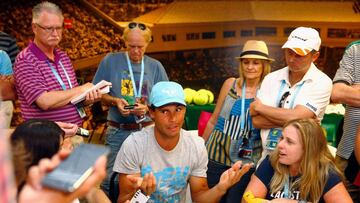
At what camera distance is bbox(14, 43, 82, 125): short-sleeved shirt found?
8.04 feet

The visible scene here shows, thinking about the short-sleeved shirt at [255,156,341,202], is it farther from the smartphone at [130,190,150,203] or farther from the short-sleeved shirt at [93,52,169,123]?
the short-sleeved shirt at [93,52,169,123]

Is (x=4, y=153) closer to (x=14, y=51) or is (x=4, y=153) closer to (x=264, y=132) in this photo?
(x=264, y=132)

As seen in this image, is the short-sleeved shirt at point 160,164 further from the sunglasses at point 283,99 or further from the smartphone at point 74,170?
the smartphone at point 74,170

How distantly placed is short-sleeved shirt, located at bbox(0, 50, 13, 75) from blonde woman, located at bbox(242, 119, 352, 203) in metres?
1.71

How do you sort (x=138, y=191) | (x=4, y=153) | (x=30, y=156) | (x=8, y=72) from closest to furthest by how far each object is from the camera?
(x=4, y=153)
(x=30, y=156)
(x=138, y=191)
(x=8, y=72)

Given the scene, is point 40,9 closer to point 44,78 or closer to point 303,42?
point 44,78

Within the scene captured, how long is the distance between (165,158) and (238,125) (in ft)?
2.23

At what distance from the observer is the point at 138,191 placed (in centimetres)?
209

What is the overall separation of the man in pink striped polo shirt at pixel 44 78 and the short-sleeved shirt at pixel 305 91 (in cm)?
99

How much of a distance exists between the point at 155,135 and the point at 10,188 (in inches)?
66.6

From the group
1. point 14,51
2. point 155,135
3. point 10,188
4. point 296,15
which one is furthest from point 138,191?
point 296,15

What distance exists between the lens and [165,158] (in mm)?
2283

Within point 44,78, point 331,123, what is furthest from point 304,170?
point 331,123

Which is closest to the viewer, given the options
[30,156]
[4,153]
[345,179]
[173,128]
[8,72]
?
[4,153]
